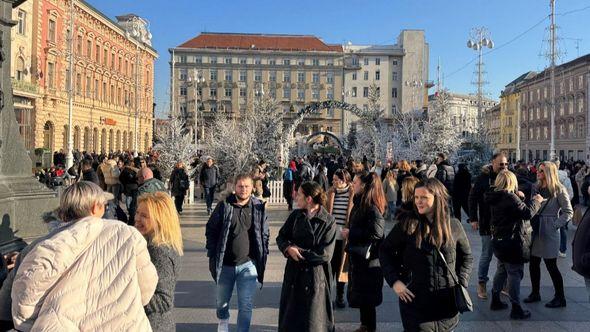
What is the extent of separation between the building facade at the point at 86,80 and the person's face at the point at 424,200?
2717cm

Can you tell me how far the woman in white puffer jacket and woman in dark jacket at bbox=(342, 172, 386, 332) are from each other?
120 inches

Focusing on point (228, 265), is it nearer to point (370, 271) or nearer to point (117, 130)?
point (370, 271)

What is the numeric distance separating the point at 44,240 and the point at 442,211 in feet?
9.37

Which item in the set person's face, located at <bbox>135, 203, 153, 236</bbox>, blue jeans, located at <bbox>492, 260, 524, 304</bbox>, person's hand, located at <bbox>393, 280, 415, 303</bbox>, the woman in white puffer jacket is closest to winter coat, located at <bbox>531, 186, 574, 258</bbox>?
blue jeans, located at <bbox>492, 260, 524, 304</bbox>

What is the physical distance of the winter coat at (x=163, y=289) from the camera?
3.53 meters

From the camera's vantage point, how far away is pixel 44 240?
2623mm

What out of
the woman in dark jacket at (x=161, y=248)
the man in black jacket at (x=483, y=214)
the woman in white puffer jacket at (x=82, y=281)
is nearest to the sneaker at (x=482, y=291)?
the man in black jacket at (x=483, y=214)

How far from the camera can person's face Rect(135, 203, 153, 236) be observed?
3.75 meters

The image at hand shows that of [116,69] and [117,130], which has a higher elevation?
[116,69]

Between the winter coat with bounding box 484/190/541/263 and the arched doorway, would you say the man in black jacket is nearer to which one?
the winter coat with bounding box 484/190/541/263

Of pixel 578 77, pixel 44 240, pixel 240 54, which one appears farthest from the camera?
pixel 240 54

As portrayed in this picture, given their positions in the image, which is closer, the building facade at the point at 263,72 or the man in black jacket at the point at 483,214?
the man in black jacket at the point at 483,214

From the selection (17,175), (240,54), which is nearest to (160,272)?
(17,175)

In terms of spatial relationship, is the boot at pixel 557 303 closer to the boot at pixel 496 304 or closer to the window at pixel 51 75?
the boot at pixel 496 304
